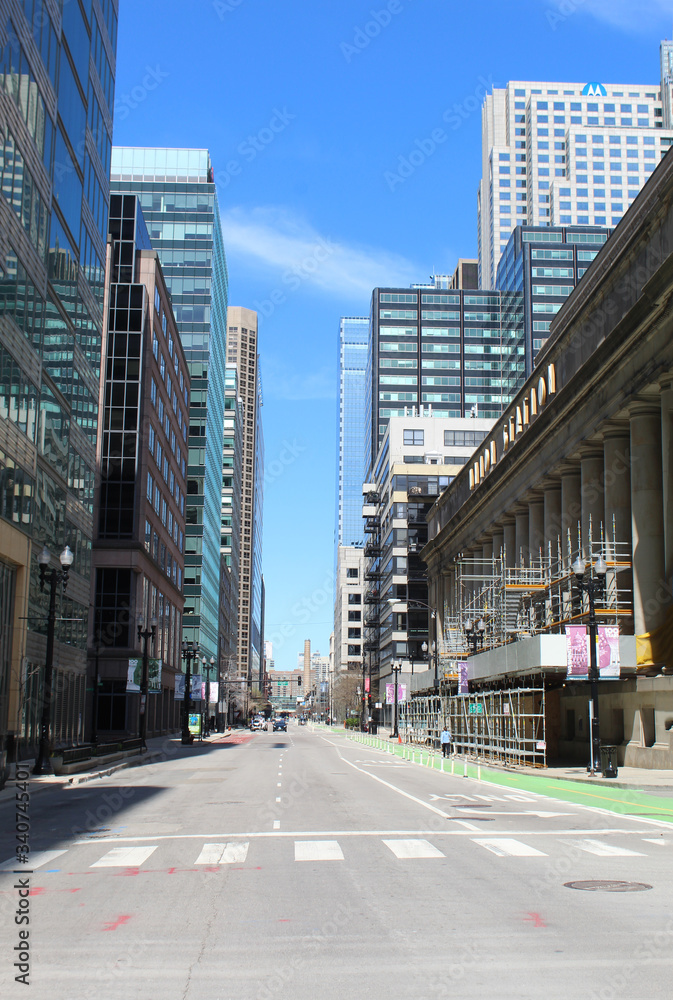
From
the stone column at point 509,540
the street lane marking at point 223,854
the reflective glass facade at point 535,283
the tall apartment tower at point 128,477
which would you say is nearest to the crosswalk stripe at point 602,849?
the street lane marking at point 223,854

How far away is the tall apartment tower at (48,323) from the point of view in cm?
3628

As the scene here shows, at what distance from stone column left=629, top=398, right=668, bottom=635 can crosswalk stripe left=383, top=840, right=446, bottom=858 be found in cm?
2256

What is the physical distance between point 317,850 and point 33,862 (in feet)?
13.2

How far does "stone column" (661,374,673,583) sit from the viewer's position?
3394cm

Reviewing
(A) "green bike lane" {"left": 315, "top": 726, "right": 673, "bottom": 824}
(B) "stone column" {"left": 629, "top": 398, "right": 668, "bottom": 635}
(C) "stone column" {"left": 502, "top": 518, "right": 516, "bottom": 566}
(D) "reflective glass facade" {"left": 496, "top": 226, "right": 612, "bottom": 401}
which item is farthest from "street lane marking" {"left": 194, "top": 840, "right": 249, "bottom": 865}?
(D) "reflective glass facade" {"left": 496, "top": 226, "right": 612, "bottom": 401}

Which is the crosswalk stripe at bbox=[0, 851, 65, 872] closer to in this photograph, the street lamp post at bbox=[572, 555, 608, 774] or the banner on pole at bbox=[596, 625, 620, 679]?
the street lamp post at bbox=[572, 555, 608, 774]

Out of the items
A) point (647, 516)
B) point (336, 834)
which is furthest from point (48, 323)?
point (336, 834)

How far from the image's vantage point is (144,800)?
24141mm

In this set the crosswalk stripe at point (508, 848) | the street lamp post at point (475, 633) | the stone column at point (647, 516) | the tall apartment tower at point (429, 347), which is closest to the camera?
the crosswalk stripe at point (508, 848)

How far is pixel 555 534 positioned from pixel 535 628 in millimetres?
5636

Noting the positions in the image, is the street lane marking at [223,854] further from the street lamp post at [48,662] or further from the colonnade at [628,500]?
the colonnade at [628,500]

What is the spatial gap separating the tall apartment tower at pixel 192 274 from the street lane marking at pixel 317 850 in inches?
3845

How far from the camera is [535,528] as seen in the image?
54625 millimetres

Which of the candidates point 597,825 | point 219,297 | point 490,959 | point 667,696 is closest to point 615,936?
point 490,959
